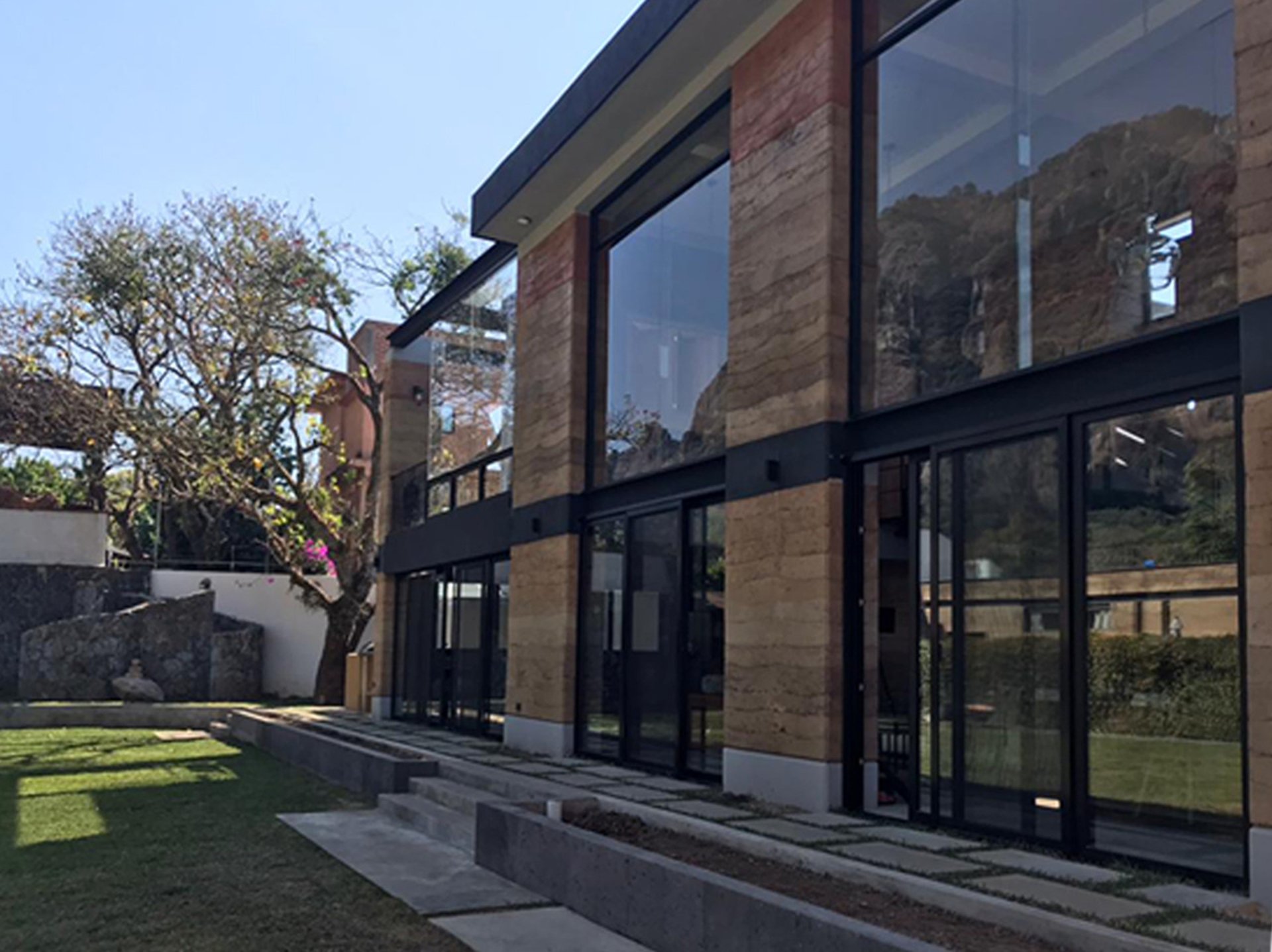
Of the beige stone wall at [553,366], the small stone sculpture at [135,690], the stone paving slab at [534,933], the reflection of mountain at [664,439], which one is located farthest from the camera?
the small stone sculpture at [135,690]

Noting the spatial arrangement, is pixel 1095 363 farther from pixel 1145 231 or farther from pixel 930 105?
pixel 930 105

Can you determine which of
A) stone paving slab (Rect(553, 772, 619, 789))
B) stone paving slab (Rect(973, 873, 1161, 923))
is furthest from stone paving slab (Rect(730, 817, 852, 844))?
stone paving slab (Rect(553, 772, 619, 789))

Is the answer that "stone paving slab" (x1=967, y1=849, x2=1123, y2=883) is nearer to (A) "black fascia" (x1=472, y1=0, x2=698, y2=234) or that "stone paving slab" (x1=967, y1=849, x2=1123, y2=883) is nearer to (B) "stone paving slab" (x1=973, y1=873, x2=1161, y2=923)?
(B) "stone paving slab" (x1=973, y1=873, x2=1161, y2=923)

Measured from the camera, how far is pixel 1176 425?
6.01m

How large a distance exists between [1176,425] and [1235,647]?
1122 millimetres

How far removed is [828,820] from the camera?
750 centimetres

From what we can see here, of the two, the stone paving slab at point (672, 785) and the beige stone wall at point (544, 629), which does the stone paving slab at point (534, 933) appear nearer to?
the stone paving slab at point (672, 785)

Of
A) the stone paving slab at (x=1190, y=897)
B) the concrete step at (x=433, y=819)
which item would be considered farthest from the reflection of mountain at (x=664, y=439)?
the stone paving slab at (x=1190, y=897)

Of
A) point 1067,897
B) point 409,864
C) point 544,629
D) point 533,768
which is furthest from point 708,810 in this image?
point 544,629

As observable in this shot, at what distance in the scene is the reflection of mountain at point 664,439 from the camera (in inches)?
389

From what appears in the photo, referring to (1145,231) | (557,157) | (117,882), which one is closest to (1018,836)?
(1145,231)

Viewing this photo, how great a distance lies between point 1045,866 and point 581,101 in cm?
777

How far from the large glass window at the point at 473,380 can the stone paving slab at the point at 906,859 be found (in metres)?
8.38

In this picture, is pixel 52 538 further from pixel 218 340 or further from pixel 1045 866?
pixel 1045 866
